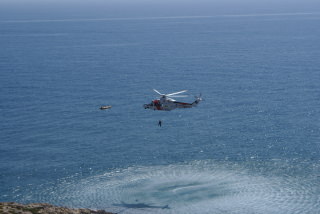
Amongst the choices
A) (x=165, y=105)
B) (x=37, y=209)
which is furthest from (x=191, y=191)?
(x=37, y=209)

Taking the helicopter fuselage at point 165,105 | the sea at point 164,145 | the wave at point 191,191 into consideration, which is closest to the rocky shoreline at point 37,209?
the wave at point 191,191

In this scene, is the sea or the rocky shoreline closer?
the rocky shoreline

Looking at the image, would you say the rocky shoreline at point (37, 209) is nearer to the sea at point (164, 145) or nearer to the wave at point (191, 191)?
the wave at point (191, 191)

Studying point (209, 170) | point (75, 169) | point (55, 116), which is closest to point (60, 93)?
point (55, 116)

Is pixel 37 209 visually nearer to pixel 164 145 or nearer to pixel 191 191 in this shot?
pixel 191 191

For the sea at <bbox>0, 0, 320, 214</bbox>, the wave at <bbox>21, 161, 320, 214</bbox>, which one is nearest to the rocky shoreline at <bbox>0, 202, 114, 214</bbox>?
the wave at <bbox>21, 161, 320, 214</bbox>

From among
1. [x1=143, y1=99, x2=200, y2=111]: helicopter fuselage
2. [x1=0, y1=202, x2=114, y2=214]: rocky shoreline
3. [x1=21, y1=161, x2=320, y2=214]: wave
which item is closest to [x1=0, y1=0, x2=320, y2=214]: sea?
[x1=21, y1=161, x2=320, y2=214]: wave

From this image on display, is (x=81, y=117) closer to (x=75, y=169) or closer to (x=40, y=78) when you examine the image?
(x=75, y=169)

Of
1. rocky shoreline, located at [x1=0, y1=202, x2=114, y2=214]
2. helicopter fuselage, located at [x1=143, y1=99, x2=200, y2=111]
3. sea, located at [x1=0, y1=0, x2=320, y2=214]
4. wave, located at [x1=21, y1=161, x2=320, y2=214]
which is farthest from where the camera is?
helicopter fuselage, located at [x1=143, y1=99, x2=200, y2=111]

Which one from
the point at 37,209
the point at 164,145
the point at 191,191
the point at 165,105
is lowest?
the point at 191,191

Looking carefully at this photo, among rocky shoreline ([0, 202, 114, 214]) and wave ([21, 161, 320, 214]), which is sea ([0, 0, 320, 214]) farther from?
rocky shoreline ([0, 202, 114, 214])

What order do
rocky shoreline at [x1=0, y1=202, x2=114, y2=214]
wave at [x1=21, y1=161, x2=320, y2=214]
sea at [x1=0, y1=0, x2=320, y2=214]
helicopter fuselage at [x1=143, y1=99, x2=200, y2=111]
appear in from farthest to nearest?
helicopter fuselage at [x1=143, y1=99, x2=200, y2=111], sea at [x1=0, y1=0, x2=320, y2=214], wave at [x1=21, y1=161, x2=320, y2=214], rocky shoreline at [x1=0, y1=202, x2=114, y2=214]

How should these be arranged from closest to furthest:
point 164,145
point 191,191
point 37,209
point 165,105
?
point 37,209 < point 191,191 < point 165,105 < point 164,145

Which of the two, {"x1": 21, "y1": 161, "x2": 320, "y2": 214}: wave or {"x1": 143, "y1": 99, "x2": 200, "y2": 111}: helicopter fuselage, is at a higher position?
{"x1": 143, "y1": 99, "x2": 200, "y2": 111}: helicopter fuselage
